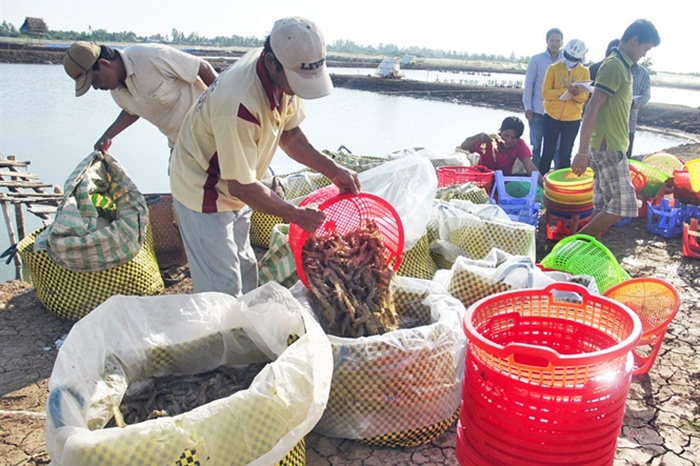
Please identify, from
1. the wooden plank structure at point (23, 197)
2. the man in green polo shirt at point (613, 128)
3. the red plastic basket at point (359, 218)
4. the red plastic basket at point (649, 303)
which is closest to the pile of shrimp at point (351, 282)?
the red plastic basket at point (359, 218)

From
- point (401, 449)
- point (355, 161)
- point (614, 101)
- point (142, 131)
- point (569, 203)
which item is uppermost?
point (614, 101)

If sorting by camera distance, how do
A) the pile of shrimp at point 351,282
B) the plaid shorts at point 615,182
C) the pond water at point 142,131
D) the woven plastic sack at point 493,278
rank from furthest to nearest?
1. the pond water at point 142,131
2. the plaid shorts at point 615,182
3. the woven plastic sack at point 493,278
4. the pile of shrimp at point 351,282

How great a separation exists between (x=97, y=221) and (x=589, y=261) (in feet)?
9.55

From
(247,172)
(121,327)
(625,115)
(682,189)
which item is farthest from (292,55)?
(682,189)

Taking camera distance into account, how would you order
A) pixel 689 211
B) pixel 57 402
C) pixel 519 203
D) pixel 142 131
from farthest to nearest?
pixel 142 131, pixel 689 211, pixel 519 203, pixel 57 402

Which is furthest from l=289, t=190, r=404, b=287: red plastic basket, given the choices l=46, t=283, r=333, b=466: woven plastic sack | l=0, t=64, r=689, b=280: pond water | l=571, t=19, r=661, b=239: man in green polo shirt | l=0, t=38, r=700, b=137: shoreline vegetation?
l=0, t=38, r=700, b=137: shoreline vegetation

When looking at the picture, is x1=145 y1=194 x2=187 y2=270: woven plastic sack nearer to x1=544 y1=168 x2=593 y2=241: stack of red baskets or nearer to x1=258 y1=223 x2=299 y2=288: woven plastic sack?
x1=258 y1=223 x2=299 y2=288: woven plastic sack

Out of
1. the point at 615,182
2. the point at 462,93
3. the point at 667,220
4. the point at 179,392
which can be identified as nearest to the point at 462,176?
the point at 615,182

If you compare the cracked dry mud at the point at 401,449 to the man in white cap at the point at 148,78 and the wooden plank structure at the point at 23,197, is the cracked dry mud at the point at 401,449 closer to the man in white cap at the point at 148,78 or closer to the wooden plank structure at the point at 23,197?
the man in white cap at the point at 148,78

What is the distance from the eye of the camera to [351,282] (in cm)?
245

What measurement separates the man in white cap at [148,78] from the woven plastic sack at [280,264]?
966 mm

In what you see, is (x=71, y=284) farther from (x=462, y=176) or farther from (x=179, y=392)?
(x=462, y=176)

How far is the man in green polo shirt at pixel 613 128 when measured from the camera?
368cm

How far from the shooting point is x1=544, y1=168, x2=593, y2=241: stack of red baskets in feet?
14.0
